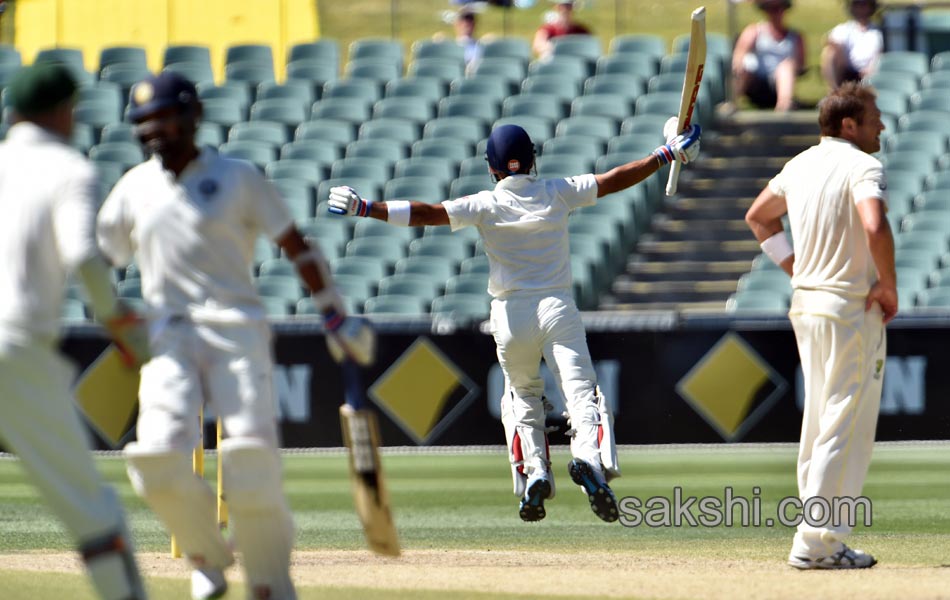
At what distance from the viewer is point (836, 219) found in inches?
300

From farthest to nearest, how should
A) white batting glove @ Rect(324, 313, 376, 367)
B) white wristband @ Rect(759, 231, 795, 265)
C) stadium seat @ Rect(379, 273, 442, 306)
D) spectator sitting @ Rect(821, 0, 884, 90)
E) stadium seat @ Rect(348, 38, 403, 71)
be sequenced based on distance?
1. stadium seat @ Rect(348, 38, 403, 71)
2. spectator sitting @ Rect(821, 0, 884, 90)
3. stadium seat @ Rect(379, 273, 442, 306)
4. white wristband @ Rect(759, 231, 795, 265)
5. white batting glove @ Rect(324, 313, 376, 367)

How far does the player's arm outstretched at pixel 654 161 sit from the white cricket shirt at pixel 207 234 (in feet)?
9.80

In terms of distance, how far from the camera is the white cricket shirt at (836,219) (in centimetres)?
756

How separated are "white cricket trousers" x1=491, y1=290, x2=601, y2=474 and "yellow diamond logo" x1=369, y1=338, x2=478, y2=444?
4.66 meters

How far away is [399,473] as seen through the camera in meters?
13.3

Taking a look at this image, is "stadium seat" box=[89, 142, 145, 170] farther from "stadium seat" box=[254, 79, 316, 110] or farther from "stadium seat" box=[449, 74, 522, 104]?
"stadium seat" box=[449, 74, 522, 104]

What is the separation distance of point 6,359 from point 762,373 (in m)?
8.86

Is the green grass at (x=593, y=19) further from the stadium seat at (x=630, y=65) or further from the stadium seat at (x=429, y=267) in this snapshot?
the stadium seat at (x=429, y=267)

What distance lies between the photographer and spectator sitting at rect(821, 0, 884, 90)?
18.5 m

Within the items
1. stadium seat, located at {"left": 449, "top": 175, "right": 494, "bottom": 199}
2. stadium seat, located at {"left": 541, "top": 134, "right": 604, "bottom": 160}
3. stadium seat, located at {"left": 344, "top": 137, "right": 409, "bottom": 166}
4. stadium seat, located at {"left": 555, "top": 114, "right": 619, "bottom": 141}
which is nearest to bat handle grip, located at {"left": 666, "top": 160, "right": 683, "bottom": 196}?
stadium seat, located at {"left": 449, "top": 175, "right": 494, "bottom": 199}

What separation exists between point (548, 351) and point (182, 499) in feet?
9.90

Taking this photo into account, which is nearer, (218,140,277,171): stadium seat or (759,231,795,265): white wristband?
(759,231,795,265): white wristband

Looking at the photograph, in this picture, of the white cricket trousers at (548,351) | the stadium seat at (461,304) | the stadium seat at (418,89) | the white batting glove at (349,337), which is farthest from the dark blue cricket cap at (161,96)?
the stadium seat at (418,89)

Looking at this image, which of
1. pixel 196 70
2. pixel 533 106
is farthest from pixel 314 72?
pixel 533 106
